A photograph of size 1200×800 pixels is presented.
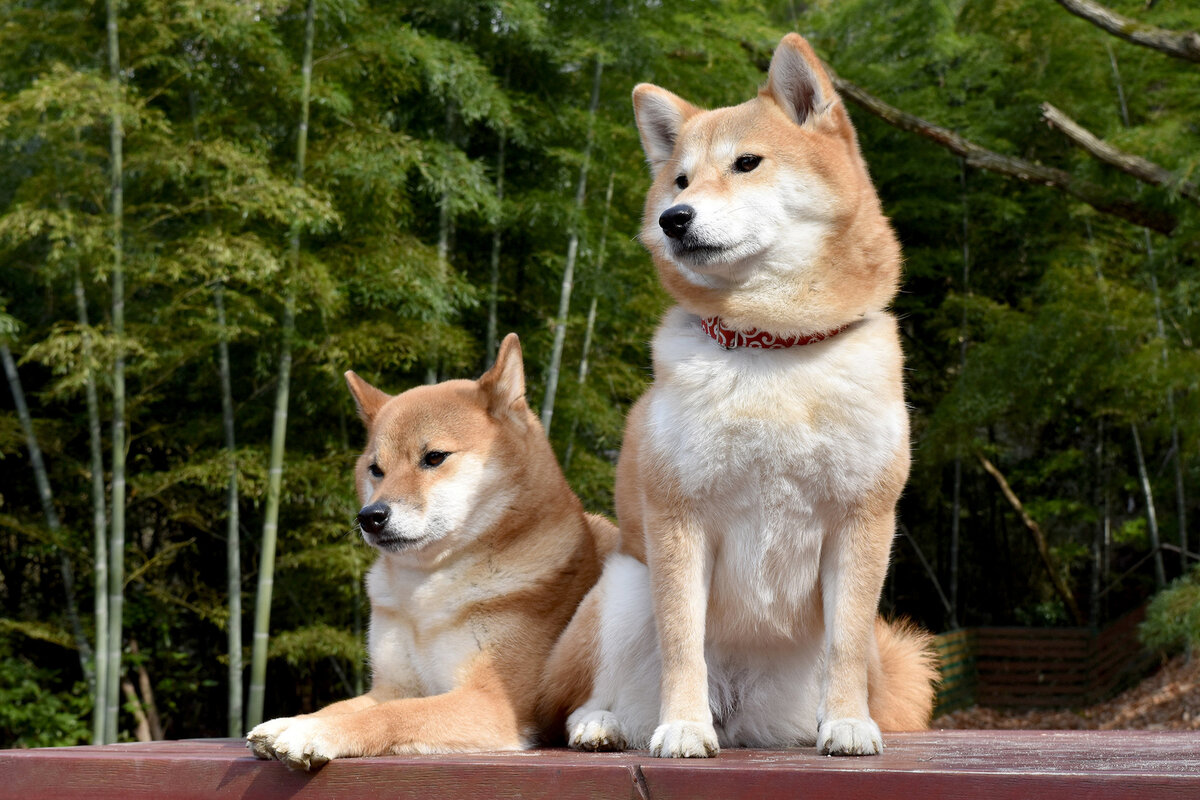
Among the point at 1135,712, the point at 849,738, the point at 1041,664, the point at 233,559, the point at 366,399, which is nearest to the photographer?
the point at 849,738

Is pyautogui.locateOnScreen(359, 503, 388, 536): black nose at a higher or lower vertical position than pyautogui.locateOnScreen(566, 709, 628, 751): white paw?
higher

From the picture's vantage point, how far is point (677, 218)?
6.63 feet

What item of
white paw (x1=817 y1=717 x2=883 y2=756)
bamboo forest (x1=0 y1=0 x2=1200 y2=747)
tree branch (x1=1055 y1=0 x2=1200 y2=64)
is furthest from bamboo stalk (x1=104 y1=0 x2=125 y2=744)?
tree branch (x1=1055 y1=0 x2=1200 y2=64)

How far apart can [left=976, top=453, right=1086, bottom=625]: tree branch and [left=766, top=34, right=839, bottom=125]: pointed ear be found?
35.6 ft

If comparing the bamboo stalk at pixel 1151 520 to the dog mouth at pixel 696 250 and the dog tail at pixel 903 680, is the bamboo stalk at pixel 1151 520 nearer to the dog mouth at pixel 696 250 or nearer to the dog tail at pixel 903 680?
the dog tail at pixel 903 680

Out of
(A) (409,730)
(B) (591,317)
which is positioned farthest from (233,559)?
(A) (409,730)

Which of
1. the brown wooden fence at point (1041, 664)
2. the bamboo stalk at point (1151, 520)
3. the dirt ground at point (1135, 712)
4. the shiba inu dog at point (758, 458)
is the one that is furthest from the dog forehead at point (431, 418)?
the bamboo stalk at point (1151, 520)

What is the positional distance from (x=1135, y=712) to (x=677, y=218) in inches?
364

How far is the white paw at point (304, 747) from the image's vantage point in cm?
186

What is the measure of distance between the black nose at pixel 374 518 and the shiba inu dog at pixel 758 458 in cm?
45

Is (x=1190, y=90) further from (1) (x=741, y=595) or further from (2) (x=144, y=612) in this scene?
(2) (x=144, y=612)

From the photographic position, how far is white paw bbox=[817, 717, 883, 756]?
1832 millimetres

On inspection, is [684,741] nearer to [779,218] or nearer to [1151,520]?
[779,218]

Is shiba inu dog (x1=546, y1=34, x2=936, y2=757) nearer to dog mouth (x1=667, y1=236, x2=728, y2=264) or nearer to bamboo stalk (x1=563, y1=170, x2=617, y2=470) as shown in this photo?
dog mouth (x1=667, y1=236, x2=728, y2=264)
